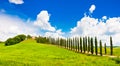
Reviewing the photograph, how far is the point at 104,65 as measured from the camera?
4078 cm

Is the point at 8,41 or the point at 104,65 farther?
the point at 8,41

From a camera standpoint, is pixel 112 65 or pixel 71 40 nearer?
pixel 112 65

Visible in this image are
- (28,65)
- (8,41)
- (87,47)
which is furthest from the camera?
(8,41)

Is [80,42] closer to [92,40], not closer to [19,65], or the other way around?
[92,40]

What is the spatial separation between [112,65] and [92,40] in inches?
3345

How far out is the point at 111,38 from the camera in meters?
124

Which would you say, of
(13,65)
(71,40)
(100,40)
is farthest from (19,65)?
(71,40)

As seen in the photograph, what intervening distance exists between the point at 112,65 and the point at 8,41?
545ft

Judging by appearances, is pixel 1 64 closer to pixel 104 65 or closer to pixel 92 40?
pixel 104 65

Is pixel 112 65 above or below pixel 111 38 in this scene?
below

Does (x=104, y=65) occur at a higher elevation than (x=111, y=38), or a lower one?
lower

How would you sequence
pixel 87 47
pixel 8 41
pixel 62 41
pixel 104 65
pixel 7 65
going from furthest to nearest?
1. pixel 8 41
2. pixel 62 41
3. pixel 87 47
4. pixel 104 65
5. pixel 7 65

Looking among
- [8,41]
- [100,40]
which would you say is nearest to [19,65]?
[100,40]

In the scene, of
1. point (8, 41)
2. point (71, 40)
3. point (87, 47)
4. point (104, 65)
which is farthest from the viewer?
point (8, 41)
